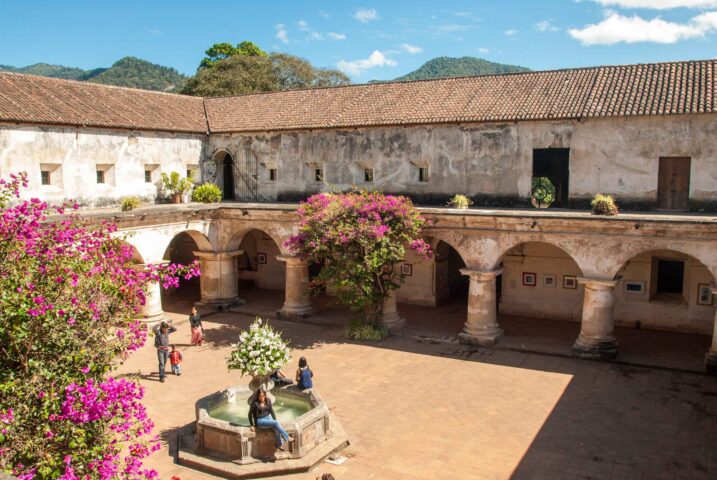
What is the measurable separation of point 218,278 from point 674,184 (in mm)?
17516

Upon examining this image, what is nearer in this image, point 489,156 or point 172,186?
point 489,156

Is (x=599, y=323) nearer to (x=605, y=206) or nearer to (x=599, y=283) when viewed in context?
(x=599, y=283)

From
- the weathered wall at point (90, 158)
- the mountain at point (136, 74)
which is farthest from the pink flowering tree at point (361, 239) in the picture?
the mountain at point (136, 74)

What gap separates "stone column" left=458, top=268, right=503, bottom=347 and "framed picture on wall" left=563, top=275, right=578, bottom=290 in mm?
4047

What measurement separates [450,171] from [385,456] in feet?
45.0

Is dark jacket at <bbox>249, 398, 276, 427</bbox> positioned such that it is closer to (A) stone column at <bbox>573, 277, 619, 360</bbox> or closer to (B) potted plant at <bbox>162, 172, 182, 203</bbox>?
(A) stone column at <bbox>573, 277, 619, 360</bbox>

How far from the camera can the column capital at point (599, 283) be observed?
1798cm

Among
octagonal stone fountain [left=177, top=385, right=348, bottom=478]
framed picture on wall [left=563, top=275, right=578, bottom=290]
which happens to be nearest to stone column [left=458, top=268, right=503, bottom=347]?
framed picture on wall [left=563, top=275, right=578, bottom=290]

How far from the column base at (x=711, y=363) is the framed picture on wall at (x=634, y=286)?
4.64 meters

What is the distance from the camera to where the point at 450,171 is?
2381cm

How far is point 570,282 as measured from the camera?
22.6 metres

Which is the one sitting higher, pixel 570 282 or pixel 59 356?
pixel 59 356

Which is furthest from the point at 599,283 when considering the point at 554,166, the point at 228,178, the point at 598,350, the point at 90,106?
the point at 90,106

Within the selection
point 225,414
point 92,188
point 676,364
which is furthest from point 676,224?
point 92,188
